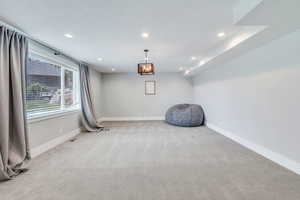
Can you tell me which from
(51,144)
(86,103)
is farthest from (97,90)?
(51,144)

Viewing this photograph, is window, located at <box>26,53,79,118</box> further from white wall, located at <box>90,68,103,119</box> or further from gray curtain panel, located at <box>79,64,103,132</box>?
white wall, located at <box>90,68,103,119</box>

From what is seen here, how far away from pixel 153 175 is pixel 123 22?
2451 millimetres

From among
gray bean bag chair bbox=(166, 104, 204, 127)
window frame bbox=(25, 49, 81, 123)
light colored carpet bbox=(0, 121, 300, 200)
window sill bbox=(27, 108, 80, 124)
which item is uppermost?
window frame bbox=(25, 49, 81, 123)

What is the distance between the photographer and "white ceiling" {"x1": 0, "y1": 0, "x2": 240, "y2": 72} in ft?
6.35

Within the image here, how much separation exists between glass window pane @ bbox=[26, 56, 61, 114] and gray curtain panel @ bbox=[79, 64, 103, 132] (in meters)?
0.81

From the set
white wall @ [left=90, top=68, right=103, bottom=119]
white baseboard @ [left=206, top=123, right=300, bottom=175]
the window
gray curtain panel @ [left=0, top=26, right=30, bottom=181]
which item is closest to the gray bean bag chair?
white baseboard @ [left=206, top=123, right=300, bottom=175]

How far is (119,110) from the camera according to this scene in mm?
7434

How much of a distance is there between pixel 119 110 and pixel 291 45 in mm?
6485

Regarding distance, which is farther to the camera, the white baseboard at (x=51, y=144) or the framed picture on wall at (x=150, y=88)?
the framed picture on wall at (x=150, y=88)

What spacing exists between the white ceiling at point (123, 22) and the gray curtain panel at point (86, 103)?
1603 mm

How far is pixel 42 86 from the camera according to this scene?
355cm

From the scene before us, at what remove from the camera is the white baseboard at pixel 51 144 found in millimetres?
3072

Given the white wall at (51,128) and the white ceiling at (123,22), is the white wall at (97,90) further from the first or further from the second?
the white ceiling at (123,22)

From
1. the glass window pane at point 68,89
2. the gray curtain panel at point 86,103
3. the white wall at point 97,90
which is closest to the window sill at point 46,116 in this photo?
the glass window pane at point 68,89
